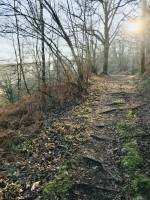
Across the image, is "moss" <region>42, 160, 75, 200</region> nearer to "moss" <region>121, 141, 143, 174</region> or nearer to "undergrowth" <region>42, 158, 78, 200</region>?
"undergrowth" <region>42, 158, 78, 200</region>

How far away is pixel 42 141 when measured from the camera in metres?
9.35

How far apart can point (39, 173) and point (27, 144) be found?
6.69ft

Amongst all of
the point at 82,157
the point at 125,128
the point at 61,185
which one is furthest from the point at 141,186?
the point at 125,128

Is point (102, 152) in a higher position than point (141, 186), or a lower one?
higher

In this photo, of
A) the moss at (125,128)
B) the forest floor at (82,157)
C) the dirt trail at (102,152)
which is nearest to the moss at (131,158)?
the forest floor at (82,157)

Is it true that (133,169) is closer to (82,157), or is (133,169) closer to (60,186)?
(82,157)

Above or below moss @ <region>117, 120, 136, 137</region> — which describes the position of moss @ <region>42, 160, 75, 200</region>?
below

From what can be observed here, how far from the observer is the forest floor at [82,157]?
650cm

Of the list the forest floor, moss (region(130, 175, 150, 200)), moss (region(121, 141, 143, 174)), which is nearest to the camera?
moss (region(130, 175, 150, 200))

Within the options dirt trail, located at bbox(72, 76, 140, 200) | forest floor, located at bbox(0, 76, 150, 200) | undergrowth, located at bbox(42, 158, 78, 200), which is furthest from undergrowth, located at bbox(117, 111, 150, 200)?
undergrowth, located at bbox(42, 158, 78, 200)

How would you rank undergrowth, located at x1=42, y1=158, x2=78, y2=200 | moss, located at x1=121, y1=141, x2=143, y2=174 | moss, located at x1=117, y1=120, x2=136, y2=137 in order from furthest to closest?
1. moss, located at x1=117, y1=120, x2=136, y2=137
2. moss, located at x1=121, y1=141, x2=143, y2=174
3. undergrowth, located at x1=42, y1=158, x2=78, y2=200

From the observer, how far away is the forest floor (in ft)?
21.3

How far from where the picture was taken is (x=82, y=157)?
25.8ft

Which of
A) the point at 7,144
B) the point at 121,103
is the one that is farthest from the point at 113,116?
the point at 7,144
